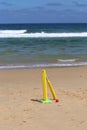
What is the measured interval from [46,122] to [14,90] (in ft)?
10.4

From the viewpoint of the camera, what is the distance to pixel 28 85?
1013cm

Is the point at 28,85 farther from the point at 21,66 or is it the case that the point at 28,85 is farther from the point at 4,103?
the point at 21,66

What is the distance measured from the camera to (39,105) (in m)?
7.25

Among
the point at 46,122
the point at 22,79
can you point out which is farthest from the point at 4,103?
the point at 22,79

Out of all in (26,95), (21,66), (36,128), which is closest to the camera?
(36,128)

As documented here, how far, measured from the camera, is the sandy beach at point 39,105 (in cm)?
599

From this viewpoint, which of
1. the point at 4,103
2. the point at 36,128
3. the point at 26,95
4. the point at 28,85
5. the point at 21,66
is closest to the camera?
the point at 36,128

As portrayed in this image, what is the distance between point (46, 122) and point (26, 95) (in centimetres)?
233

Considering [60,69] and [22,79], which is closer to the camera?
[22,79]

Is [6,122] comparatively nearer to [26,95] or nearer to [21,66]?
[26,95]

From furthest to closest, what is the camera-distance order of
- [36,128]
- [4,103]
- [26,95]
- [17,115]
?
[26,95] < [4,103] < [17,115] < [36,128]

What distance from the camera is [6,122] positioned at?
20.0ft

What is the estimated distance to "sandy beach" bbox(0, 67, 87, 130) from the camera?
236 inches

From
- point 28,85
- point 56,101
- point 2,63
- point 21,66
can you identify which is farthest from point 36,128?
point 2,63
